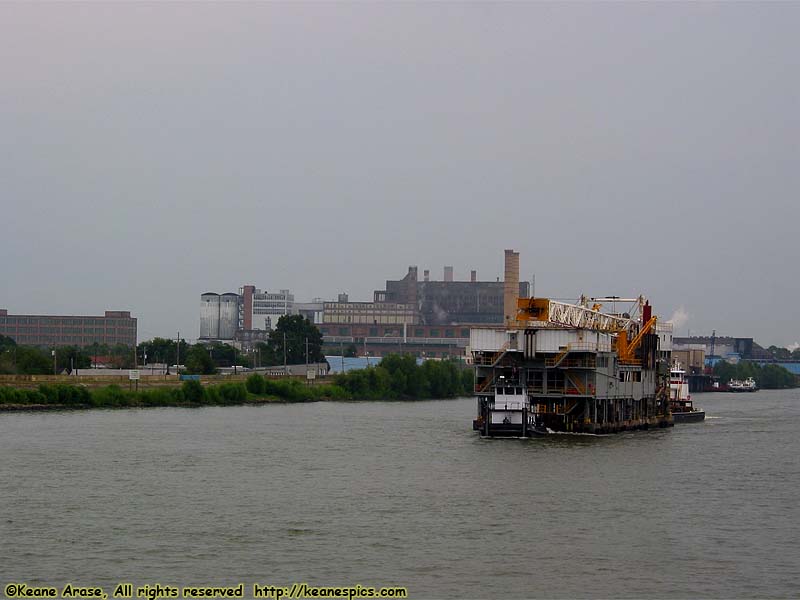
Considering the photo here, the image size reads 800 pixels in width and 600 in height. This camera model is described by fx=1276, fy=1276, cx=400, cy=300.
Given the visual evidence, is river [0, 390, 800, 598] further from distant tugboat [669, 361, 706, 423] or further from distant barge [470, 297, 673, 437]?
distant tugboat [669, 361, 706, 423]

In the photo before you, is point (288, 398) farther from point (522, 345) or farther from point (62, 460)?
point (62, 460)

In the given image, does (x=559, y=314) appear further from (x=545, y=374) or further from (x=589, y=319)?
(x=589, y=319)

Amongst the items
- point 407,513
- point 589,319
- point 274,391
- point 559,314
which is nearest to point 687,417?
point 589,319

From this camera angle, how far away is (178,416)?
10969 cm

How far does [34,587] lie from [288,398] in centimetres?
11192

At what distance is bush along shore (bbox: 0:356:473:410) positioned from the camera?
4601 inches

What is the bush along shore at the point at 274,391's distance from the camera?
11688 cm

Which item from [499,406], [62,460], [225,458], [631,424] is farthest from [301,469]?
[631,424]

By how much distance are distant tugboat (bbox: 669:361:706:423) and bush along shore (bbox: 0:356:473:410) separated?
142 feet

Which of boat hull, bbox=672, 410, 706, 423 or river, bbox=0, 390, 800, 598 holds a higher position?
boat hull, bbox=672, 410, 706, 423

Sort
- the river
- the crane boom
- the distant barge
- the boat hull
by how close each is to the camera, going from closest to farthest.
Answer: the river, the distant barge, the crane boom, the boat hull

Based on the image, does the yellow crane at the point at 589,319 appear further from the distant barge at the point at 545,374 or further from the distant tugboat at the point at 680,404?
the distant tugboat at the point at 680,404

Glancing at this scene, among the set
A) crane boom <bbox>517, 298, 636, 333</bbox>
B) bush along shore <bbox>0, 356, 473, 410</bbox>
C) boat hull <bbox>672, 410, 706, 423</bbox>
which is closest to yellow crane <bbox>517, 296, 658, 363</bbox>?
crane boom <bbox>517, 298, 636, 333</bbox>

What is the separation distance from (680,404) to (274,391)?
156ft
